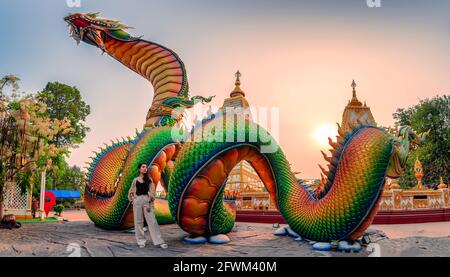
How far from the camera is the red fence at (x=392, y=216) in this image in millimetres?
10793

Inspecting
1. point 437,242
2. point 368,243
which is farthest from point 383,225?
point 368,243

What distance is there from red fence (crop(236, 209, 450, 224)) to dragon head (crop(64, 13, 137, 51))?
6750mm

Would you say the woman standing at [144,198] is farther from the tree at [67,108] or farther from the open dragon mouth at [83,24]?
the tree at [67,108]

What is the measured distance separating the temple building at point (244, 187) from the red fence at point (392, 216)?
23 cm

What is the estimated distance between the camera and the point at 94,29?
32.2 feet

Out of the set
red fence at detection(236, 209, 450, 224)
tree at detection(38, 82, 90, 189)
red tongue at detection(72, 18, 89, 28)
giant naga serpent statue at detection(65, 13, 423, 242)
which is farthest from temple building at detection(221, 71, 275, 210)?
tree at detection(38, 82, 90, 189)

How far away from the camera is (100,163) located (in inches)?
342

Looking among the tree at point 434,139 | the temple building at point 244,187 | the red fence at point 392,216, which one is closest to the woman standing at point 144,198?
the temple building at point 244,187

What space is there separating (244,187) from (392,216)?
544cm

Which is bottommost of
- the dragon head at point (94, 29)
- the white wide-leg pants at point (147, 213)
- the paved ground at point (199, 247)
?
the paved ground at point (199, 247)

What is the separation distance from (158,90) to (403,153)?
6.58m

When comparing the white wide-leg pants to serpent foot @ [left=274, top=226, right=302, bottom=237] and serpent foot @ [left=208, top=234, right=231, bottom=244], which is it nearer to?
serpent foot @ [left=208, top=234, right=231, bottom=244]
